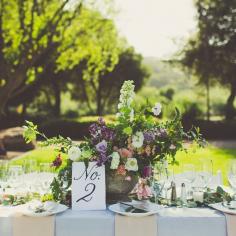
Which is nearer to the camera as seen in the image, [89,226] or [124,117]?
[89,226]

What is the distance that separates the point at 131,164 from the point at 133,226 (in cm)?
40

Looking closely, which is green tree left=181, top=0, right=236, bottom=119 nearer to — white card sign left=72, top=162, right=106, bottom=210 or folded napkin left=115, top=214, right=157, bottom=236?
white card sign left=72, top=162, right=106, bottom=210

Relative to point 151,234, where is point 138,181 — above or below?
above

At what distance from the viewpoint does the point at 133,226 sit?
2.95 m

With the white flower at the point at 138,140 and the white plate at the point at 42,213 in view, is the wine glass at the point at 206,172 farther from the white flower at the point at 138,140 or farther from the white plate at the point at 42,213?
the white plate at the point at 42,213

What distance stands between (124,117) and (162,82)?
262ft

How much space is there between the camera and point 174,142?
10.6 feet

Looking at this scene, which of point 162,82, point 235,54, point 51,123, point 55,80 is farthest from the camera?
point 162,82

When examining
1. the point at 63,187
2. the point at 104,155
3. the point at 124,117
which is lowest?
the point at 63,187

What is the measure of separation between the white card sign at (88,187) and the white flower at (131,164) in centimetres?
18

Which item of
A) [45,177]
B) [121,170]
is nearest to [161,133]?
[121,170]

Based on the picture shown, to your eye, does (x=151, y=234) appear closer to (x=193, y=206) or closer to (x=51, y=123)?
(x=193, y=206)

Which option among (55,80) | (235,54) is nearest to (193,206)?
(235,54)

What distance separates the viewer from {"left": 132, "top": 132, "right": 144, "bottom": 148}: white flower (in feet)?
10.1
